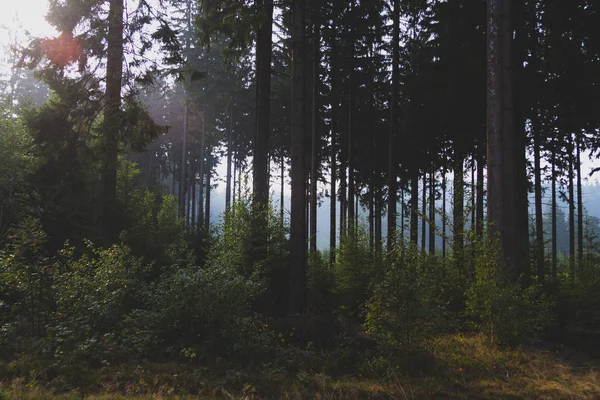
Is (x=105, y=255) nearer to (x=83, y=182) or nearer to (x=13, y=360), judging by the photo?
(x=13, y=360)

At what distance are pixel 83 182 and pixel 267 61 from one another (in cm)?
765

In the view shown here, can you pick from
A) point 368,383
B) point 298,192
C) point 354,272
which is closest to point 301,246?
point 298,192

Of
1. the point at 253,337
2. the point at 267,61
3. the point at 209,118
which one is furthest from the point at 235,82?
the point at 253,337

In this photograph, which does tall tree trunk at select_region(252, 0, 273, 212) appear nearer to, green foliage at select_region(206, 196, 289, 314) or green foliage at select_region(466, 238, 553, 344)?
green foliage at select_region(206, 196, 289, 314)

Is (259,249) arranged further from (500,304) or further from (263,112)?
(500,304)

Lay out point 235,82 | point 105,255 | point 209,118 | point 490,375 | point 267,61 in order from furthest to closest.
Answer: point 209,118, point 235,82, point 267,61, point 105,255, point 490,375

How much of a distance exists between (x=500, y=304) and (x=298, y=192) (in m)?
5.10

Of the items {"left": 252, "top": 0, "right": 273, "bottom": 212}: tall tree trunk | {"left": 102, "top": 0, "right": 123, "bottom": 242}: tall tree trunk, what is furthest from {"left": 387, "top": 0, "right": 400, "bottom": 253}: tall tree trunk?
{"left": 102, "top": 0, "right": 123, "bottom": 242}: tall tree trunk

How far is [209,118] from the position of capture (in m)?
33.2

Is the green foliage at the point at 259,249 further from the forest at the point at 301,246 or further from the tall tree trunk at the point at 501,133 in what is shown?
the tall tree trunk at the point at 501,133

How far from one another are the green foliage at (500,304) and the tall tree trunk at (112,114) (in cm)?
1121

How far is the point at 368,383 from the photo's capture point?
5.32m

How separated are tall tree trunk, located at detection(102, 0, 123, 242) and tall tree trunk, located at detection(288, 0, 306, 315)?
262 inches

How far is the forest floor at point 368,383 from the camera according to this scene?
4.82m
